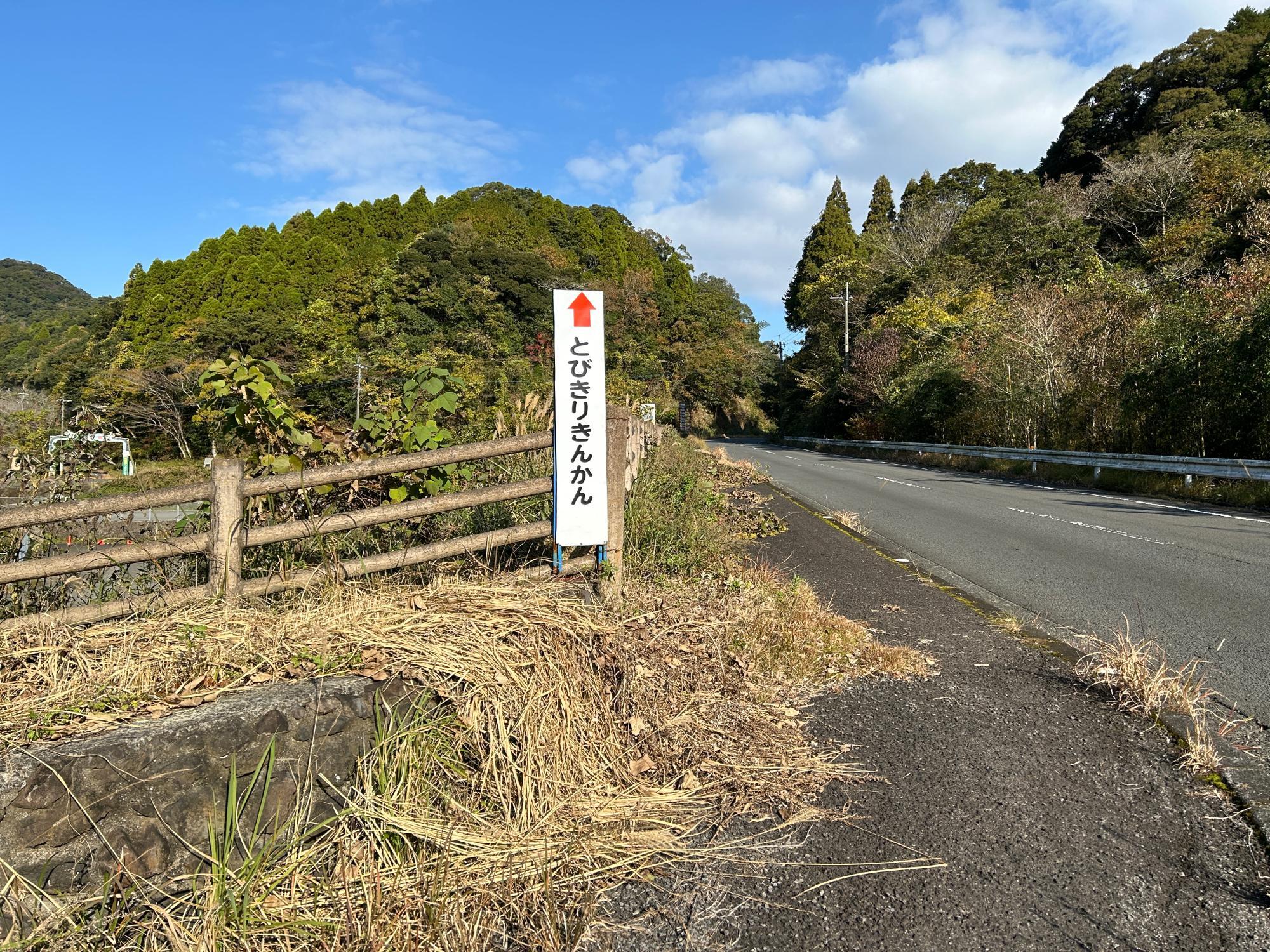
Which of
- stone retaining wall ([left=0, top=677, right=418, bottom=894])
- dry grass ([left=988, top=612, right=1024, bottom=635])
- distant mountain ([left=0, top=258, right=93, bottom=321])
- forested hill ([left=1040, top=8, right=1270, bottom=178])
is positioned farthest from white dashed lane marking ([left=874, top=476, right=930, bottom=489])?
distant mountain ([left=0, top=258, right=93, bottom=321])

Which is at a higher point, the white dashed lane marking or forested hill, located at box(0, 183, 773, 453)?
forested hill, located at box(0, 183, 773, 453)

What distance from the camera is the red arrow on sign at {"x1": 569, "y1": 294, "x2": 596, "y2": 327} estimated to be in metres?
4.07

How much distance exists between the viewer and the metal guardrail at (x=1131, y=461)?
42.6 feet

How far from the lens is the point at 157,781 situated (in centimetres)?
233

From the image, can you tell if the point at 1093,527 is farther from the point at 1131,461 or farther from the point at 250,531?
the point at 250,531

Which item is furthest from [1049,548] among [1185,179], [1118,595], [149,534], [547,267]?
[547,267]

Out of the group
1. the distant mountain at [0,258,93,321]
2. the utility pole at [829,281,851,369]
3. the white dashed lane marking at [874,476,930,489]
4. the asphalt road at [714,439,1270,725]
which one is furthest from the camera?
the distant mountain at [0,258,93,321]

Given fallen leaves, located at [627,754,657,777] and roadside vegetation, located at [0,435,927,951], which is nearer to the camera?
roadside vegetation, located at [0,435,927,951]

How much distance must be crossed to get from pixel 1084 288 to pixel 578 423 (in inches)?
1057

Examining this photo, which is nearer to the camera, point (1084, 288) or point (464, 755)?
point (464, 755)

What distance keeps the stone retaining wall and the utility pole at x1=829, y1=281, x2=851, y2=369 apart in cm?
4211

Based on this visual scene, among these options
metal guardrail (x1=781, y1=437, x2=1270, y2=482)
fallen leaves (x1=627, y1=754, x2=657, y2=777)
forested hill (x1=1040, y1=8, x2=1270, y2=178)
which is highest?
forested hill (x1=1040, y1=8, x2=1270, y2=178)

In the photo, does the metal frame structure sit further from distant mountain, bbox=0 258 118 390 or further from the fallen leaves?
distant mountain, bbox=0 258 118 390

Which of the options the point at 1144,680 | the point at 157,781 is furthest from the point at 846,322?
the point at 157,781
